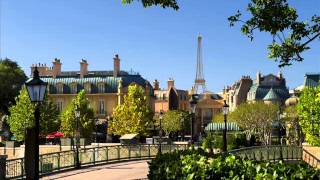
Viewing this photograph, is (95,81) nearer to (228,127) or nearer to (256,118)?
(228,127)

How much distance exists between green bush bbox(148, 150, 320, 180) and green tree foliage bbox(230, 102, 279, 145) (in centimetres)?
4919

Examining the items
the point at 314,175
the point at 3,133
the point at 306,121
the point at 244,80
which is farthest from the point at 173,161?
the point at 244,80

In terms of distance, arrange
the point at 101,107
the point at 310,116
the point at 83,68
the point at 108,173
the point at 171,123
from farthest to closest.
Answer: the point at 83,68 < the point at 101,107 < the point at 171,123 < the point at 310,116 < the point at 108,173

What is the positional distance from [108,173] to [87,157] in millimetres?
7369

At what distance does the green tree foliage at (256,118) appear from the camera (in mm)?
66312

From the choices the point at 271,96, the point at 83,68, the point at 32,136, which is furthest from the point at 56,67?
the point at 32,136

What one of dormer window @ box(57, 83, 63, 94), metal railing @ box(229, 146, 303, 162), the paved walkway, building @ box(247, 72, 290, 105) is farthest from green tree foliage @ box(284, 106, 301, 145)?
dormer window @ box(57, 83, 63, 94)

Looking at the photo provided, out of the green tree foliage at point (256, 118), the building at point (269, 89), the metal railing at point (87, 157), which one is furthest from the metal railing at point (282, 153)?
the building at point (269, 89)

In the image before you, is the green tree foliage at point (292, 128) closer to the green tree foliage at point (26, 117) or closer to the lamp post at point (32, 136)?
the green tree foliage at point (26, 117)

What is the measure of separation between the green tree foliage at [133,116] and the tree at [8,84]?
857 inches

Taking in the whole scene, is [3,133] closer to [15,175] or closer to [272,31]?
[15,175]

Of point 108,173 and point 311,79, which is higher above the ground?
point 311,79

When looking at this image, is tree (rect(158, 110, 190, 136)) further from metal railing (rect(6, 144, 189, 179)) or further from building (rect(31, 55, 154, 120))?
metal railing (rect(6, 144, 189, 179))

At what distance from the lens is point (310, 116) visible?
48969 mm
